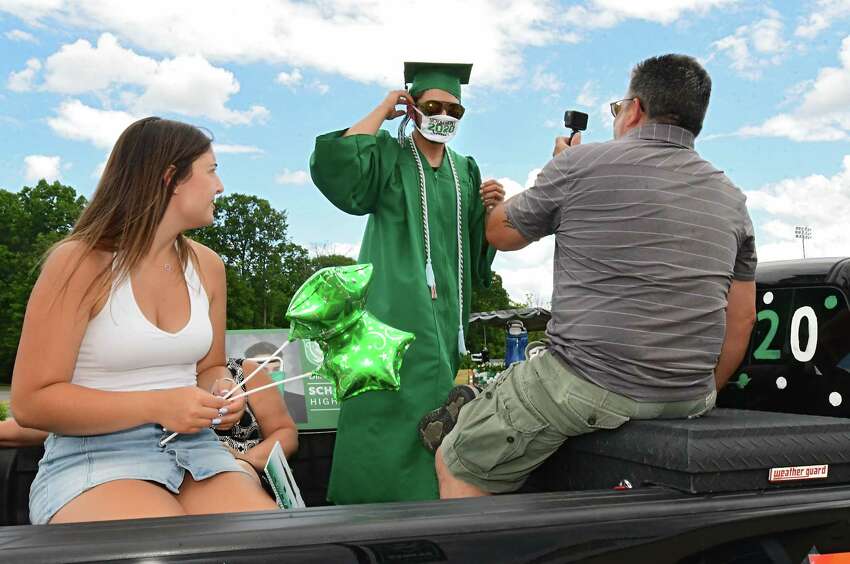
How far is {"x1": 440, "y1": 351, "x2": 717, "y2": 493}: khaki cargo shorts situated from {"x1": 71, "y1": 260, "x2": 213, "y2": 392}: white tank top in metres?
0.71

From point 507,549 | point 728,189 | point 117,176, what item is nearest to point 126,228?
point 117,176

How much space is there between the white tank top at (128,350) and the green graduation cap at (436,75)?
112 cm

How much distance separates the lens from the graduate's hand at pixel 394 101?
7.93 feet

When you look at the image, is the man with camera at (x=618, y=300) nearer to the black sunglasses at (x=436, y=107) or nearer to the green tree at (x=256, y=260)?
the black sunglasses at (x=436, y=107)

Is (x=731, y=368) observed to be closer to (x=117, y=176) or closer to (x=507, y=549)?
(x=507, y=549)

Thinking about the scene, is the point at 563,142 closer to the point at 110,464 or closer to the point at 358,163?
the point at 358,163

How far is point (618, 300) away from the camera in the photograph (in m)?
1.84

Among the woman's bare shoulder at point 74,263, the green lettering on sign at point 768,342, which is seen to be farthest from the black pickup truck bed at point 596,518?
the woman's bare shoulder at point 74,263

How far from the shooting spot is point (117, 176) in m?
1.88

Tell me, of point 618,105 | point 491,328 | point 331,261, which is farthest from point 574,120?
point 331,261

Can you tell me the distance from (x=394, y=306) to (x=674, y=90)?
3.23ft

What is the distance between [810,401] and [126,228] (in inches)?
76.0

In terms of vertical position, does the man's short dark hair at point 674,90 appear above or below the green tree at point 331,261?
above

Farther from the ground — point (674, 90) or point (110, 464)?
point (674, 90)
